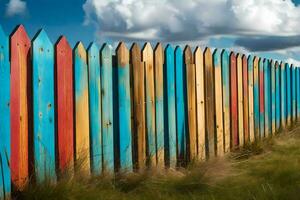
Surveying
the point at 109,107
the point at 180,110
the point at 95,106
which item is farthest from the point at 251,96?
the point at 95,106

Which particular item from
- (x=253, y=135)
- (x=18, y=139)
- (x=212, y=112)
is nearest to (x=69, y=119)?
(x=18, y=139)

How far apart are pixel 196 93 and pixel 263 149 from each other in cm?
162

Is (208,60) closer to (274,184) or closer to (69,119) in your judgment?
(274,184)

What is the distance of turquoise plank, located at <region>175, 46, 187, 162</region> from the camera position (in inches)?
244

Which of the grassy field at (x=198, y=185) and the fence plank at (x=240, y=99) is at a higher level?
the fence plank at (x=240, y=99)

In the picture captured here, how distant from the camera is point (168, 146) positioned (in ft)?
19.8

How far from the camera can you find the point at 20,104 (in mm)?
4312

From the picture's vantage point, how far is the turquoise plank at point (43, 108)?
4.41 m

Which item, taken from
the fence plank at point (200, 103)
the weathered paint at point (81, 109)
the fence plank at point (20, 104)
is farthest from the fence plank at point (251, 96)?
the fence plank at point (20, 104)

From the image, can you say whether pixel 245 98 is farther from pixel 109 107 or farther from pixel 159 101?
pixel 109 107

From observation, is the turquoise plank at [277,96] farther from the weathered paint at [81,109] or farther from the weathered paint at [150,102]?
the weathered paint at [81,109]

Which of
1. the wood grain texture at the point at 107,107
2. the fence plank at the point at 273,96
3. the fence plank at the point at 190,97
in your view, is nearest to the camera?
the wood grain texture at the point at 107,107

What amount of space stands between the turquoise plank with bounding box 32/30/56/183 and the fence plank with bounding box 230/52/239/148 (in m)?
3.64

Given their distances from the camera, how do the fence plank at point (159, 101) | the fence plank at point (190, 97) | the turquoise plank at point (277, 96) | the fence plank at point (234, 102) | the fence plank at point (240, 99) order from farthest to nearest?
the turquoise plank at point (277, 96), the fence plank at point (240, 99), the fence plank at point (234, 102), the fence plank at point (190, 97), the fence plank at point (159, 101)
